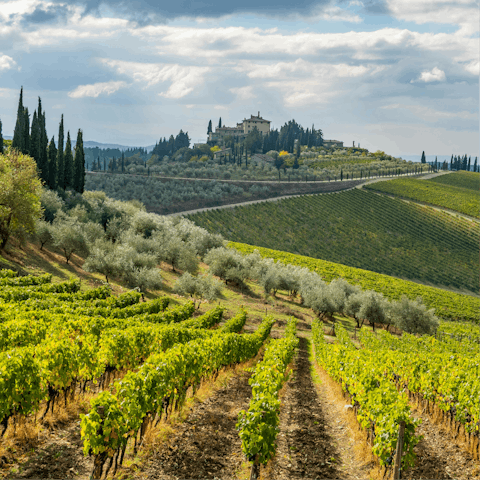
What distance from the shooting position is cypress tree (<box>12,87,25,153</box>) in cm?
5556

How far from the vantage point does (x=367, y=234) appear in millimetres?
96062

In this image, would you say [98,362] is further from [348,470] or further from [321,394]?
[321,394]

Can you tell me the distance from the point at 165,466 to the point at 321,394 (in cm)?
1097

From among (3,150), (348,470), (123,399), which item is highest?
(3,150)

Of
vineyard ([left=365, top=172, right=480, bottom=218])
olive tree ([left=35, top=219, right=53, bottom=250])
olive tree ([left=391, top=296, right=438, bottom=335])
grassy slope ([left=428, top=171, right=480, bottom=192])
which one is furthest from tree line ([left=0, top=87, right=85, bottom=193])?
grassy slope ([left=428, top=171, right=480, bottom=192])

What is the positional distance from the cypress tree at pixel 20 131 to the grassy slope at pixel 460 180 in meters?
136

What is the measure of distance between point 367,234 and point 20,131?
236 feet

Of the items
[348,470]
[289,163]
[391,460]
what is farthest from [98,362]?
[289,163]

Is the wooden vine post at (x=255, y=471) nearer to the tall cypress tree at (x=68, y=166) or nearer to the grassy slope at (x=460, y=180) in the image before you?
the tall cypress tree at (x=68, y=166)

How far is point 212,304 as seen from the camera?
38844 mm

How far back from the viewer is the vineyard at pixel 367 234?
84875 millimetres

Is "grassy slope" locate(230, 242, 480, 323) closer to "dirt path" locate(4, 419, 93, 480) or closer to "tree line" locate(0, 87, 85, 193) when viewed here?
"tree line" locate(0, 87, 85, 193)

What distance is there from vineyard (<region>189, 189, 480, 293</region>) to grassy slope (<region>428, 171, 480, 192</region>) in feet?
178

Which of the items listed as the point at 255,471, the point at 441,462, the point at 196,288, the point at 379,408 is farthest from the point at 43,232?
the point at 441,462
